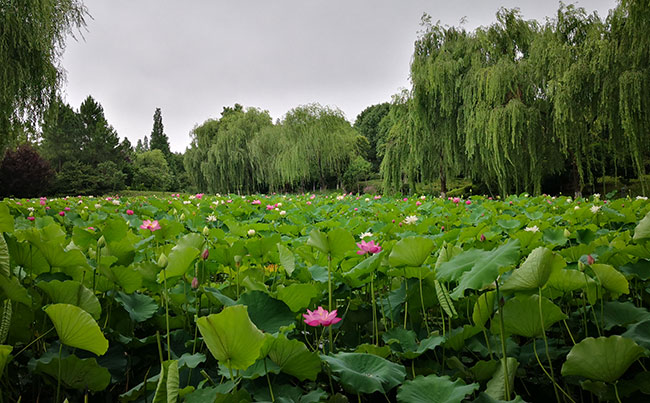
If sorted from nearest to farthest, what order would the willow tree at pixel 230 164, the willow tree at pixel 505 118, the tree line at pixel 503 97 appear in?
the tree line at pixel 503 97, the willow tree at pixel 505 118, the willow tree at pixel 230 164

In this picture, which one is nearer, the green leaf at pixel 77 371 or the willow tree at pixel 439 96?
the green leaf at pixel 77 371

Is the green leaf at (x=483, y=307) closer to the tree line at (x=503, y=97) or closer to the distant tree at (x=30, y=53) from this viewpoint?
the tree line at (x=503, y=97)

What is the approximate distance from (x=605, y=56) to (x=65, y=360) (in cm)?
750

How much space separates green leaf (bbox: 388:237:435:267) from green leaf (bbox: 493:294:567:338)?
185mm

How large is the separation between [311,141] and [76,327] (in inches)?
669

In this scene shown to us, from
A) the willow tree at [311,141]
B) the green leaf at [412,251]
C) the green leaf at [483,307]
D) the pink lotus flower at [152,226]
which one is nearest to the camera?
the green leaf at [483,307]

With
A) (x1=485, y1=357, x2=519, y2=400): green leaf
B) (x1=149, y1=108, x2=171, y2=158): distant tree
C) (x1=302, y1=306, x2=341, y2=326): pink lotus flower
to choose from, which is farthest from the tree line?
(x1=149, y1=108, x2=171, y2=158): distant tree

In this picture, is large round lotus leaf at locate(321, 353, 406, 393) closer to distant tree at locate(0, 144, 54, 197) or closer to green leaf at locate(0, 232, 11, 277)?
green leaf at locate(0, 232, 11, 277)

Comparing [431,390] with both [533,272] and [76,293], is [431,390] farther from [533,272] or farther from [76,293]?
[76,293]

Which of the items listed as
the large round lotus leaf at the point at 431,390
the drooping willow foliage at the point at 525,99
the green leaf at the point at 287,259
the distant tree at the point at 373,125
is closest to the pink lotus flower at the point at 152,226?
the green leaf at the point at 287,259

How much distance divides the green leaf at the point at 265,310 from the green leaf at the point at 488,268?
Result: 32 cm

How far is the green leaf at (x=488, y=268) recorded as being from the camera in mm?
538

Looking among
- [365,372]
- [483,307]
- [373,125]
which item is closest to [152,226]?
[365,372]

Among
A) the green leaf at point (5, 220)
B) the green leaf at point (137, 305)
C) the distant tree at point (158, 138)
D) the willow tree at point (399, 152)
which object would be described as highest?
the distant tree at point (158, 138)
